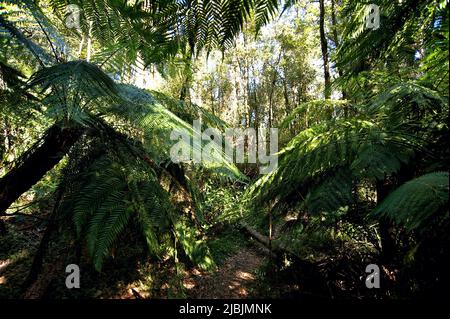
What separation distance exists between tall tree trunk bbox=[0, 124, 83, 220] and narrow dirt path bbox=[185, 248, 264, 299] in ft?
9.01

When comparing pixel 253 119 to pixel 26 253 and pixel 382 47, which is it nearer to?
pixel 26 253

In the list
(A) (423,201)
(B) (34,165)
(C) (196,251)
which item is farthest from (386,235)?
(C) (196,251)

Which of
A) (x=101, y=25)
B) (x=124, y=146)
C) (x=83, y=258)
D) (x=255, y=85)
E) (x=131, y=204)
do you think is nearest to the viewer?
(x=101, y=25)

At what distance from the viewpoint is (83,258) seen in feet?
13.6

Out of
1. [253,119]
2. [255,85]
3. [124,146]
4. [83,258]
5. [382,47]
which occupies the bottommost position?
[83,258]

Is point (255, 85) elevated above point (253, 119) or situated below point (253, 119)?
above

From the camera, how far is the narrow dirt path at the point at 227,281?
12.6ft

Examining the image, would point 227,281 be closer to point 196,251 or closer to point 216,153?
point 196,251

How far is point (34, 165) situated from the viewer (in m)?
Answer: 1.63

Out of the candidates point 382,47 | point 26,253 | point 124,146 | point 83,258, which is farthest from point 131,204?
point 26,253

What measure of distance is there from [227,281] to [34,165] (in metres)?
3.57

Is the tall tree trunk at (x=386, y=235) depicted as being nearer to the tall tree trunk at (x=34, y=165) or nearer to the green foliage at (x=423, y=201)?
the green foliage at (x=423, y=201)
